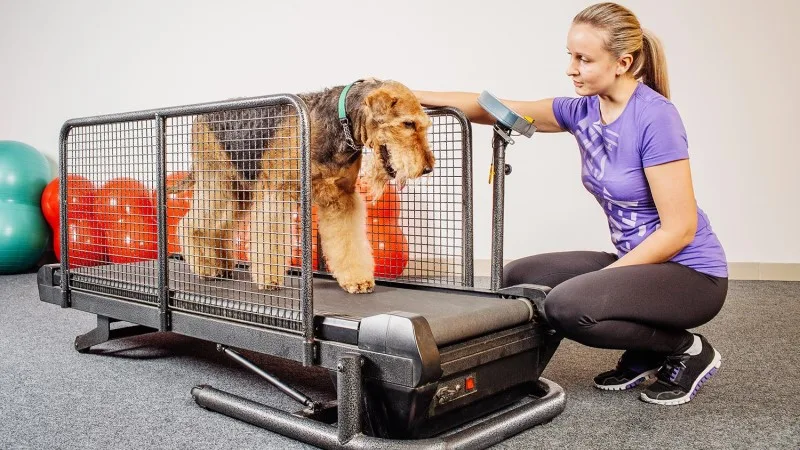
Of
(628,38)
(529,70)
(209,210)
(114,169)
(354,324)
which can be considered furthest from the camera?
(529,70)

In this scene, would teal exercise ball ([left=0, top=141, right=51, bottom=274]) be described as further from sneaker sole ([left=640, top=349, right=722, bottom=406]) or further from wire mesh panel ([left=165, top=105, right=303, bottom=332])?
sneaker sole ([left=640, top=349, right=722, bottom=406])

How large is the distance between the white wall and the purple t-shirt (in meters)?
2.28

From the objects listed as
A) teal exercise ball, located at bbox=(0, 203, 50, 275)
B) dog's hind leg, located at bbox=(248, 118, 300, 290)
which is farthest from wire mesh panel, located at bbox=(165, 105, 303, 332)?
teal exercise ball, located at bbox=(0, 203, 50, 275)

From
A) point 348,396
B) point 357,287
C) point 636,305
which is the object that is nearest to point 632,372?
point 636,305

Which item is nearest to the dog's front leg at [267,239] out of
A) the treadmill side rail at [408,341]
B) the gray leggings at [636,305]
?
the treadmill side rail at [408,341]

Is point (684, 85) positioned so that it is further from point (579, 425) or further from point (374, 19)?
point (579, 425)

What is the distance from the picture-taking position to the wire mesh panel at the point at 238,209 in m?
2.03

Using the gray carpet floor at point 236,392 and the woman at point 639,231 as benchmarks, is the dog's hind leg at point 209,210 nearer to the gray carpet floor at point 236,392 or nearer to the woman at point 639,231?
the gray carpet floor at point 236,392

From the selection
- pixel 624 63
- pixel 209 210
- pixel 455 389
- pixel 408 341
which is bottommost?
pixel 455 389

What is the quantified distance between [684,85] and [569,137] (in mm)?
772

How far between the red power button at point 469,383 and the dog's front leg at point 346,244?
2.02ft

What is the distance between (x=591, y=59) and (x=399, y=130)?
0.59m

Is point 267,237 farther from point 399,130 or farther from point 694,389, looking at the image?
point 694,389

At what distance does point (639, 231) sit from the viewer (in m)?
2.01
